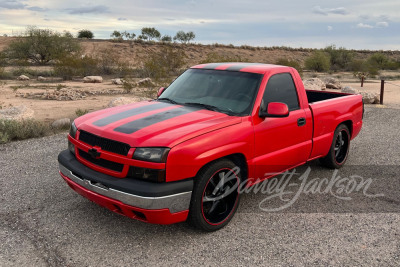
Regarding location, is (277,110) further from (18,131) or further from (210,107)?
(18,131)

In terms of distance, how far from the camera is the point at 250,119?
4.18 m

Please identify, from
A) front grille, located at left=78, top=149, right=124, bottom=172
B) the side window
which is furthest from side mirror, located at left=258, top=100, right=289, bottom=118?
front grille, located at left=78, top=149, right=124, bottom=172

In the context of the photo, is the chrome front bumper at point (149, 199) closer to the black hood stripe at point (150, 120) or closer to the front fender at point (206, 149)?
the front fender at point (206, 149)

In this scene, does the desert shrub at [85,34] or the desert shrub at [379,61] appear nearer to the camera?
the desert shrub at [379,61]

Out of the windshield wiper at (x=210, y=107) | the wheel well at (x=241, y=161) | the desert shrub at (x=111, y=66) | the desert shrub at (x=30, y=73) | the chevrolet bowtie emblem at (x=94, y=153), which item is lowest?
the wheel well at (x=241, y=161)

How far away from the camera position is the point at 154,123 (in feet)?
12.7

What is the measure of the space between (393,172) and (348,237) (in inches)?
107

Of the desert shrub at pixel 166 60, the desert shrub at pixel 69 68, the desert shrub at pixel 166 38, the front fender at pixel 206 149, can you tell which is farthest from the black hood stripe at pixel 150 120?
the desert shrub at pixel 166 38

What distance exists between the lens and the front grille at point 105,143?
3.57 meters

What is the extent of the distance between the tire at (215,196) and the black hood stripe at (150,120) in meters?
0.76

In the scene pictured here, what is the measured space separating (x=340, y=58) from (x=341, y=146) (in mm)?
42064

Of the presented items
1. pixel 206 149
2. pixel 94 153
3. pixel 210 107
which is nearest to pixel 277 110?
pixel 210 107

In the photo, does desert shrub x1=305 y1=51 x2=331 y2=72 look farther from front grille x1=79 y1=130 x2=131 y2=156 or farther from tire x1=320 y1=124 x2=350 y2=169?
front grille x1=79 y1=130 x2=131 y2=156

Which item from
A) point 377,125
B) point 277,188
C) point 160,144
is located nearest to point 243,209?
point 277,188
